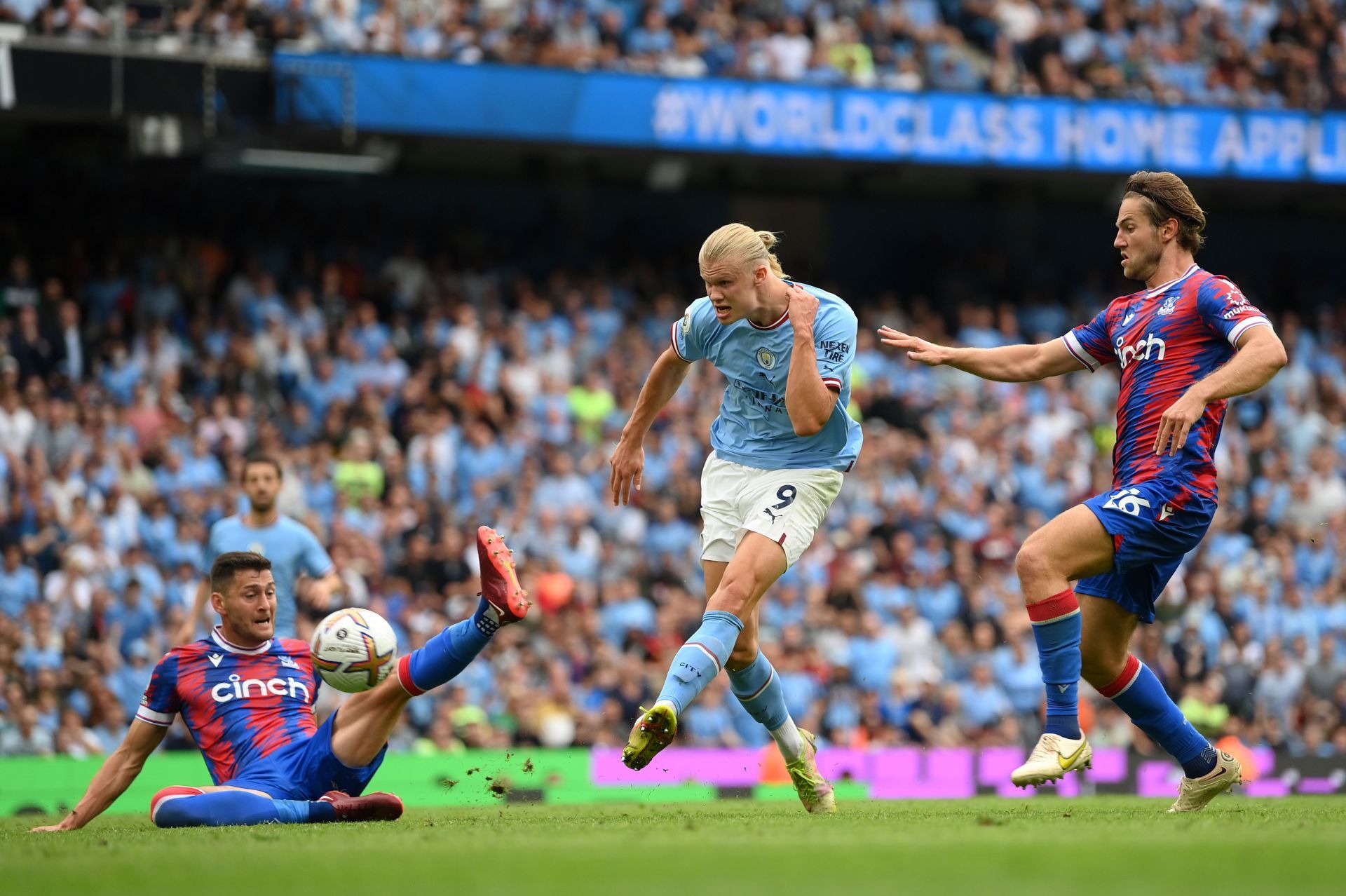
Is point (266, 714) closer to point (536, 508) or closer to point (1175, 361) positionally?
point (1175, 361)

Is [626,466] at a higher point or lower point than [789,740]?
higher

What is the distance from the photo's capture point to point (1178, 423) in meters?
7.00

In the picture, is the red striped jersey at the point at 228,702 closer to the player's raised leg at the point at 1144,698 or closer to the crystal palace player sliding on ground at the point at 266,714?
the crystal palace player sliding on ground at the point at 266,714

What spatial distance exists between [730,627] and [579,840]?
4.69ft

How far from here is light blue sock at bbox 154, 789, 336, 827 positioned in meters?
7.56

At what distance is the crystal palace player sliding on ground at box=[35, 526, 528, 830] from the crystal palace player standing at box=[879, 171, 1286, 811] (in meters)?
2.32

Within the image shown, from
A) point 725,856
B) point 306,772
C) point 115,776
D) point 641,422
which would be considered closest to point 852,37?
point 641,422

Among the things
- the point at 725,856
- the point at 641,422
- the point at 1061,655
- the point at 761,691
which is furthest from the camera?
the point at 641,422

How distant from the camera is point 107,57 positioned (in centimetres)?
1753

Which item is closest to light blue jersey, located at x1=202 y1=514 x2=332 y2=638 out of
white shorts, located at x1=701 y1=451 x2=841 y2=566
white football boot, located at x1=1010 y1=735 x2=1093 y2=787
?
white shorts, located at x1=701 y1=451 x2=841 y2=566

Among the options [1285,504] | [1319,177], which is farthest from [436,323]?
[1319,177]

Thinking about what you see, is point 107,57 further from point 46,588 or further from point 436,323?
point 46,588

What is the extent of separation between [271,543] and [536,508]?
7.12 m

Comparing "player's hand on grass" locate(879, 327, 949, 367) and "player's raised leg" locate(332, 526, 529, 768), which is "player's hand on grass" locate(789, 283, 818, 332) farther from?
"player's raised leg" locate(332, 526, 529, 768)
